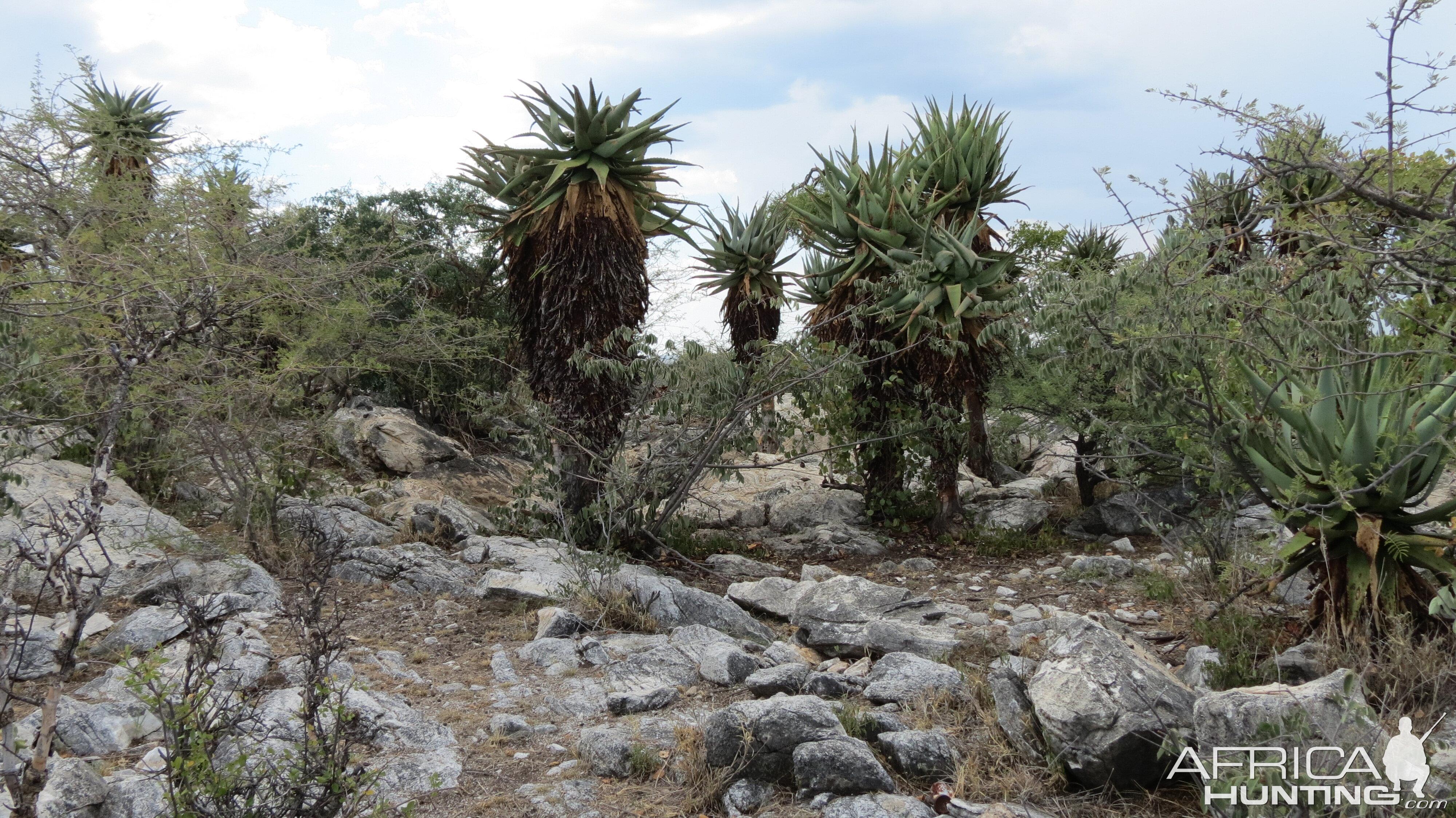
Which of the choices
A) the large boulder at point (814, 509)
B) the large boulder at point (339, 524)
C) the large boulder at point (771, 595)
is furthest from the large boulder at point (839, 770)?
the large boulder at point (814, 509)

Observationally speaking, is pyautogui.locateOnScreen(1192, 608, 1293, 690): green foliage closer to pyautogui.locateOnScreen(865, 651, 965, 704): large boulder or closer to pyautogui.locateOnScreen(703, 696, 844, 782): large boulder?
pyautogui.locateOnScreen(865, 651, 965, 704): large boulder

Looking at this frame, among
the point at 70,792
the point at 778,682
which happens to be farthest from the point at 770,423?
the point at 70,792

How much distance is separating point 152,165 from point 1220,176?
43.6 feet

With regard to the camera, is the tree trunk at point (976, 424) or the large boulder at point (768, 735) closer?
the large boulder at point (768, 735)

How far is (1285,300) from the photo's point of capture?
245 inches

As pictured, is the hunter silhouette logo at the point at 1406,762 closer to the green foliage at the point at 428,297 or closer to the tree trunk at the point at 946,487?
the tree trunk at the point at 946,487

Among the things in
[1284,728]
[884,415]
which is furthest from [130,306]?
[884,415]

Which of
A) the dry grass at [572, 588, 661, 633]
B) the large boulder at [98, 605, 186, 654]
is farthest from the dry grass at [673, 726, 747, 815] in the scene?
the large boulder at [98, 605, 186, 654]

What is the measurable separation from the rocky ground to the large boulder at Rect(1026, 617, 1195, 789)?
0.01m

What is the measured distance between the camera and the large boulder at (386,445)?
13742mm

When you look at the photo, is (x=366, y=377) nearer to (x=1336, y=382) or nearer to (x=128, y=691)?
(x=128, y=691)

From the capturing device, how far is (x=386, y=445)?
545 inches

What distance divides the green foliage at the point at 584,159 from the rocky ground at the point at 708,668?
11.7ft

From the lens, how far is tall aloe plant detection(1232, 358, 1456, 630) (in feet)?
17.2
